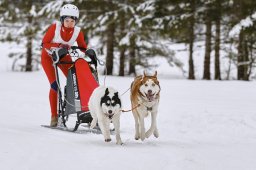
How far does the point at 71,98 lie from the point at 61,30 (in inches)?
47.2

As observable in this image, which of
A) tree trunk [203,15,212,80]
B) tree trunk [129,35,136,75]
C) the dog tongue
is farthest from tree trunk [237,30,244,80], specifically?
the dog tongue

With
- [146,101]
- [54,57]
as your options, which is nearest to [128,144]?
[146,101]

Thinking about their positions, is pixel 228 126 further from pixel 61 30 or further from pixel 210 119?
pixel 61 30

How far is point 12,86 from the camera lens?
17.4m

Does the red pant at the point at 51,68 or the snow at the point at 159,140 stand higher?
the red pant at the point at 51,68

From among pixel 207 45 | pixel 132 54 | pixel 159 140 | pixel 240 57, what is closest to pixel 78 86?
pixel 159 140

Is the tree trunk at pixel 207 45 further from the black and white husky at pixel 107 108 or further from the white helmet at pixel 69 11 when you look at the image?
the black and white husky at pixel 107 108

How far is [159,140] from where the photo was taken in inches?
298

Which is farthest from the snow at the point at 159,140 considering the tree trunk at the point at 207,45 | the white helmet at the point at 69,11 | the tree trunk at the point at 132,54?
the tree trunk at the point at 132,54

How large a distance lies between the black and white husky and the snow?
236 mm

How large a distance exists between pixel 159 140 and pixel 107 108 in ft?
4.39

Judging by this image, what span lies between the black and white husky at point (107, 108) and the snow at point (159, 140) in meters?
0.24

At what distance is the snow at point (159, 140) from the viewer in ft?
18.2

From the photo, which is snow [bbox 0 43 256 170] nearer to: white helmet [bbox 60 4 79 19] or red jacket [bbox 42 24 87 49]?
red jacket [bbox 42 24 87 49]
